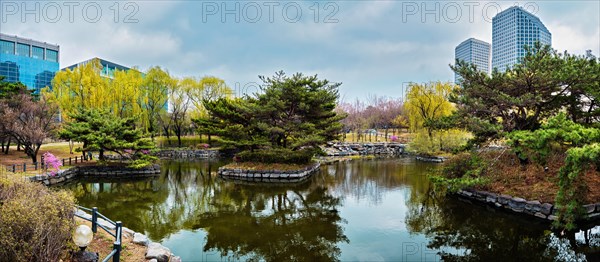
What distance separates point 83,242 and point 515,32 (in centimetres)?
2502

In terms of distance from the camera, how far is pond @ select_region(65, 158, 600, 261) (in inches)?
231

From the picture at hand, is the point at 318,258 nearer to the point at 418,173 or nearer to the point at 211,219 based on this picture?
the point at 211,219

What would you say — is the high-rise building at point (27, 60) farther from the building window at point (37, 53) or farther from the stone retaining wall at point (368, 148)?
the stone retaining wall at point (368, 148)

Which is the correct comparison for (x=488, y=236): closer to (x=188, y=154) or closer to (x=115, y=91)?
(x=188, y=154)

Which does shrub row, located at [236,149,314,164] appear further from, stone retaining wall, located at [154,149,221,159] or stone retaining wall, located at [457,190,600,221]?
stone retaining wall, located at [154,149,221,159]

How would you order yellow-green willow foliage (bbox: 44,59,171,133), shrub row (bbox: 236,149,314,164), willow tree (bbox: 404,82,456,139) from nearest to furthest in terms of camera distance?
shrub row (bbox: 236,149,314,164) < yellow-green willow foliage (bbox: 44,59,171,133) < willow tree (bbox: 404,82,456,139)

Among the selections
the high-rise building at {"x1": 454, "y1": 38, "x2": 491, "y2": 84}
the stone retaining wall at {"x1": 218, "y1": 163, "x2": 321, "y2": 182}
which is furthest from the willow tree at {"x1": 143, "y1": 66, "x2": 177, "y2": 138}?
the high-rise building at {"x1": 454, "y1": 38, "x2": 491, "y2": 84}

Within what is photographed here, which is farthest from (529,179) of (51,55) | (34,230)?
(51,55)

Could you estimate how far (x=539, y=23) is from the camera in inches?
825

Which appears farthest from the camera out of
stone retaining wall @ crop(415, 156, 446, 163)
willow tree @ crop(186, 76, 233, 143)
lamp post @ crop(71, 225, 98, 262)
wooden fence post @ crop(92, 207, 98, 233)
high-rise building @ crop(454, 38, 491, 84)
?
high-rise building @ crop(454, 38, 491, 84)

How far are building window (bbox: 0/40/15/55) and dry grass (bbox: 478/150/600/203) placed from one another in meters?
67.4

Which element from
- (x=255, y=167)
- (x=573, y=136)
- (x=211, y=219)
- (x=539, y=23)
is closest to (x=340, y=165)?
(x=255, y=167)

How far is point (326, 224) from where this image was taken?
757 centimetres

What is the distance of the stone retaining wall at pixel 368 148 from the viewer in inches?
1079
